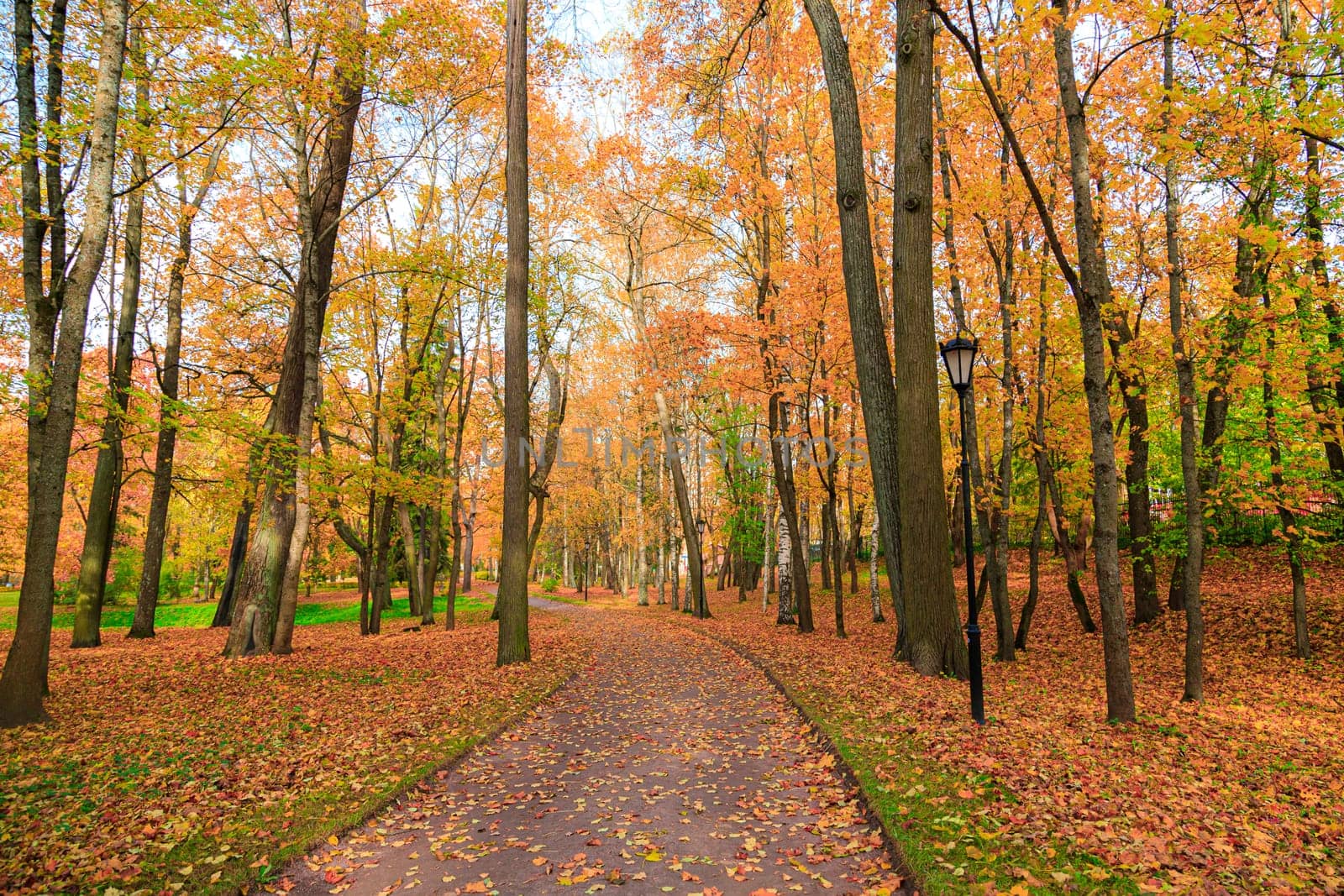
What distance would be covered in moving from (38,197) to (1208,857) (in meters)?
12.0

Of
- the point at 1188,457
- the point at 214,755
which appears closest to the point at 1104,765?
the point at 1188,457

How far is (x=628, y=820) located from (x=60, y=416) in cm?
660

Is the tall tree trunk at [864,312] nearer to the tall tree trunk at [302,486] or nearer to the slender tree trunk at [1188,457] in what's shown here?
the slender tree trunk at [1188,457]

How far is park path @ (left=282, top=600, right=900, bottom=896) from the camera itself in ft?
12.1

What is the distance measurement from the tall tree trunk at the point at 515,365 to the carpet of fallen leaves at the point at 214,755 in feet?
3.06

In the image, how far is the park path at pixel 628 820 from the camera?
3693mm

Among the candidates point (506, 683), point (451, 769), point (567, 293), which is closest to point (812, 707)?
point (451, 769)

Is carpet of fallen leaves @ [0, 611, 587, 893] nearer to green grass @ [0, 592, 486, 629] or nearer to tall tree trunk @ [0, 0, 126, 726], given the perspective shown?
tall tree trunk @ [0, 0, 126, 726]

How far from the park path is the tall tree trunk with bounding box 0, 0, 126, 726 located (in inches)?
173

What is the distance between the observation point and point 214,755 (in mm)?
5711

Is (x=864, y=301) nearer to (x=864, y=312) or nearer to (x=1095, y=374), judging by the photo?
(x=864, y=312)

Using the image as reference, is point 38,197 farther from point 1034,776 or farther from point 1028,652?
point 1028,652

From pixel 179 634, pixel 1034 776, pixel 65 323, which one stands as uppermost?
pixel 65 323

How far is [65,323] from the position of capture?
6.34 meters
